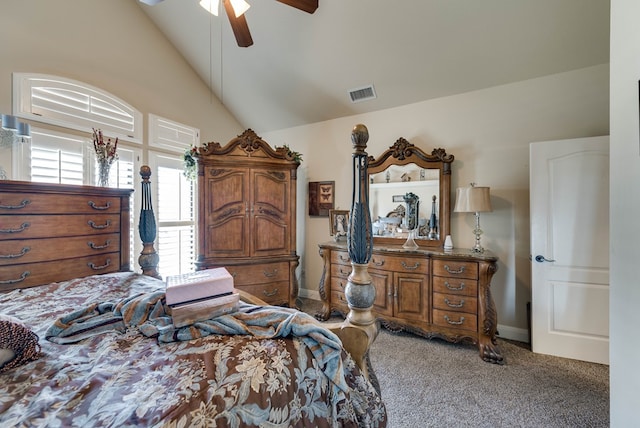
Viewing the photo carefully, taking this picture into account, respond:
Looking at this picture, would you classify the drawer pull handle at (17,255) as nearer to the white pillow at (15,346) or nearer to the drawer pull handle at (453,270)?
the white pillow at (15,346)

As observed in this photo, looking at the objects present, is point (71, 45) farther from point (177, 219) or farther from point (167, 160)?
point (177, 219)

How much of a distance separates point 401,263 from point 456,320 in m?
0.72

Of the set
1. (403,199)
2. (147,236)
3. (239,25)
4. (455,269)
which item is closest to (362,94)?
(403,199)

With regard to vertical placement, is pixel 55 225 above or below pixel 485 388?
above

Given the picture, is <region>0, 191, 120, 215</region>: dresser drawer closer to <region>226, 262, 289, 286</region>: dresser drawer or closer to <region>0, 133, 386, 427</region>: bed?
<region>0, 133, 386, 427</region>: bed

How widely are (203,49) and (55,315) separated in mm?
3594

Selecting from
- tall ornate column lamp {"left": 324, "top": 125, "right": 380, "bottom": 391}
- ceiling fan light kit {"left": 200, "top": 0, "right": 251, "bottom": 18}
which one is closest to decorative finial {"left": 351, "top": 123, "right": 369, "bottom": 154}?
tall ornate column lamp {"left": 324, "top": 125, "right": 380, "bottom": 391}

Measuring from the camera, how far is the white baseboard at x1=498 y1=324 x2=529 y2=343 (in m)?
2.67

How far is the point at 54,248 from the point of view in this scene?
1766 mm

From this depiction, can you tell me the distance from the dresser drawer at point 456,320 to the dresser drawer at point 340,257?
3.50 feet

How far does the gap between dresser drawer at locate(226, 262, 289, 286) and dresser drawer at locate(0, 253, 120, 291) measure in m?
1.22

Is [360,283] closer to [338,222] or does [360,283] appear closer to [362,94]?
[338,222]

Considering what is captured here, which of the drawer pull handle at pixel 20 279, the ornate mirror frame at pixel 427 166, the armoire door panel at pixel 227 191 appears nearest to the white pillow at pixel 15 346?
the drawer pull handle at pixel 20 279

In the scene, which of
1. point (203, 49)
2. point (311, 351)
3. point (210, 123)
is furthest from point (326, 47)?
point (311, 351)
